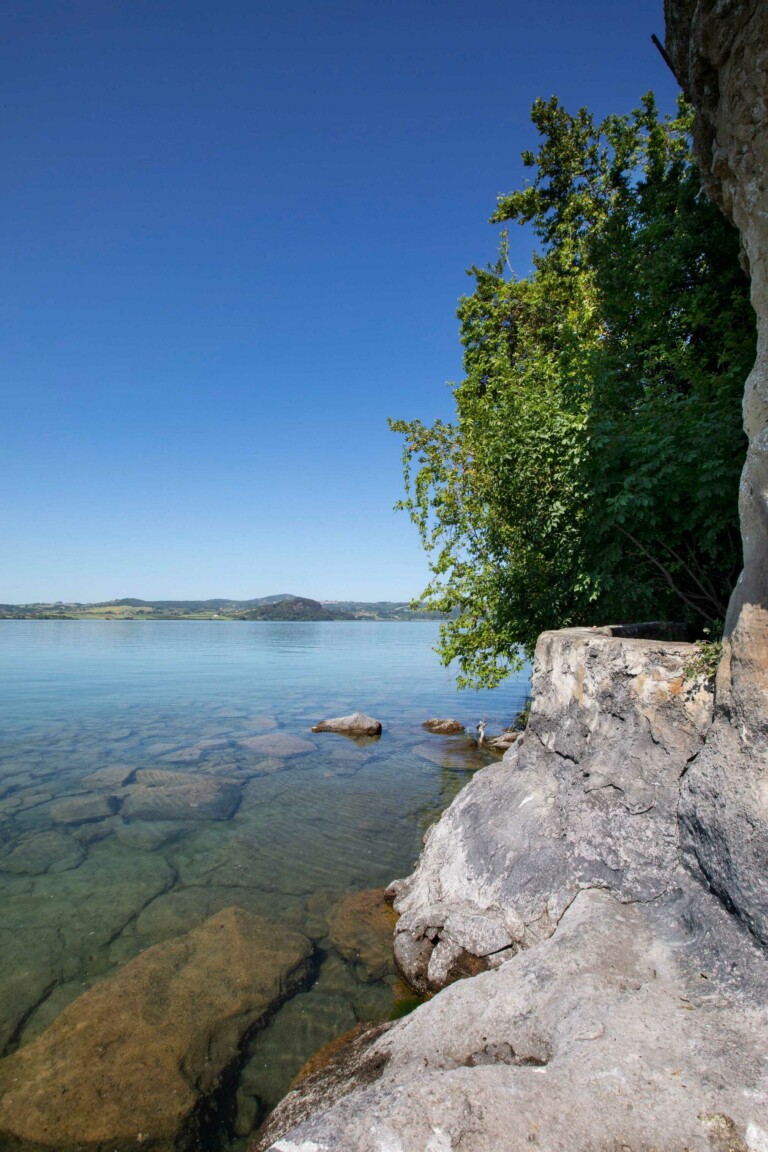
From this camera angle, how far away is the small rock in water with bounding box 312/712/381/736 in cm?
2348

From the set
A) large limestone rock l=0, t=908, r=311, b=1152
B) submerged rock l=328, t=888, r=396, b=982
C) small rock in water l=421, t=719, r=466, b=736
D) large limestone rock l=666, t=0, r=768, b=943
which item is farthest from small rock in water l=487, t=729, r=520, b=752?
large limestone rock l=666, t=0, r=768, b=943

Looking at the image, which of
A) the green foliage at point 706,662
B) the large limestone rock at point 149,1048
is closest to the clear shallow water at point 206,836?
the large limestone rock at point 149,1048

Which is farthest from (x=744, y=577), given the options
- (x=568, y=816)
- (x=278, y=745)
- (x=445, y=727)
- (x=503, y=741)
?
(x=445, y=727)

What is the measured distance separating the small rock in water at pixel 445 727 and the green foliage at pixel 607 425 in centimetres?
443

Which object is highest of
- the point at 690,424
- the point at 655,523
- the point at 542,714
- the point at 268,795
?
the point at 690,424

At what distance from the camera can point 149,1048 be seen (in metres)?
6.51

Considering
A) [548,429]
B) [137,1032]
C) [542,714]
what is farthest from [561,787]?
[548,429]

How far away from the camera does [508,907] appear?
23.7ft

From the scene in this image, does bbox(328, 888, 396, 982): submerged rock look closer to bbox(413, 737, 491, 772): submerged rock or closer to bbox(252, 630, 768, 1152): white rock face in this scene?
bbox(252, 630, 768, 1152): white rock face

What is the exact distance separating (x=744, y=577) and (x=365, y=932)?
7.79 m

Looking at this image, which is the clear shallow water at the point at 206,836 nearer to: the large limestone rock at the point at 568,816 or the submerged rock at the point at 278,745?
the submerged rock at the point at 278,745

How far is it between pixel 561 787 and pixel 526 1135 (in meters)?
4.85

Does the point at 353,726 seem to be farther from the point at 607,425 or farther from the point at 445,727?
the point at 607,425

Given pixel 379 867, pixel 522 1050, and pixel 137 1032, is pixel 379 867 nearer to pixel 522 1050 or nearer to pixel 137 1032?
pixel 137 1032
